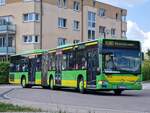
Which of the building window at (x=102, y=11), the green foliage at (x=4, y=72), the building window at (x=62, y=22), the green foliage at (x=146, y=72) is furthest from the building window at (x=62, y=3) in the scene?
the green foliage at (x=4, y=72)

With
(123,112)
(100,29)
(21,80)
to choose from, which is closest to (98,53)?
(123,112)

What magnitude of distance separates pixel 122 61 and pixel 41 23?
41.7 meters

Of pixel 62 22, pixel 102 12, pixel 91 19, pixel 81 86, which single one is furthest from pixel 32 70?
pixel 102 12

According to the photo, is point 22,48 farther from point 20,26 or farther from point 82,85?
point 82,85

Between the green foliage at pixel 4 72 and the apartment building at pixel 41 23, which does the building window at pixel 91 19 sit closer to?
the apartment building at pixel 41 23

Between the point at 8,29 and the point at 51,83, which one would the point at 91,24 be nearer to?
the point at 8,29

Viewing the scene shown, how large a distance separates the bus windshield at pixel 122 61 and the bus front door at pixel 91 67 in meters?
0.82

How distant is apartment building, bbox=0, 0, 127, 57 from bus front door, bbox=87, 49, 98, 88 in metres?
39.2

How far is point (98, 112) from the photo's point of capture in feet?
53.0

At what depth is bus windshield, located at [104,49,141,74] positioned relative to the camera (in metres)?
26.9

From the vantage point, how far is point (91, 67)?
28109mm

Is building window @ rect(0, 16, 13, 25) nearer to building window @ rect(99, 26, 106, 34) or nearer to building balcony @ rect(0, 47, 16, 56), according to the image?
building balcony @ rect(0, 47, 16, 56)

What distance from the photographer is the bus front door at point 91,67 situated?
27.6 meters

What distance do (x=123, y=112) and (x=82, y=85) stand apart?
501 inches
